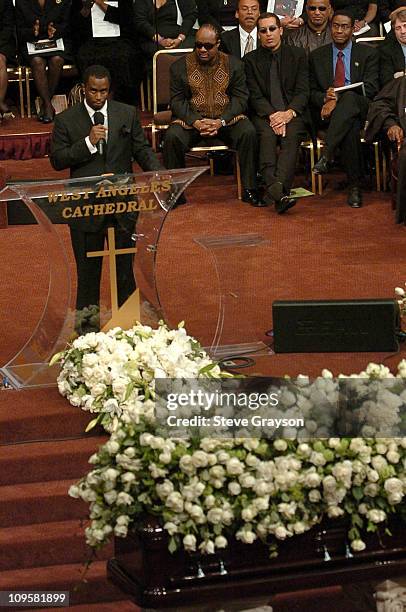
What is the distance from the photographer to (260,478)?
14.3 feet

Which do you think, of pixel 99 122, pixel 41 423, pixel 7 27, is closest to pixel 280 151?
pixel 7 27

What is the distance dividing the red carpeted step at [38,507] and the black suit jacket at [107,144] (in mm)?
2189

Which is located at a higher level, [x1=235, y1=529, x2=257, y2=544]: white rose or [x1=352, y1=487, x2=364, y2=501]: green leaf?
[x1=352, y1=487, x2=364, y2=501]: green leaf

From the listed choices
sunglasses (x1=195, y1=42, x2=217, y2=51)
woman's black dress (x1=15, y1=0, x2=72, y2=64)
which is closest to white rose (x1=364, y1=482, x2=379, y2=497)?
sunglasses (x1=195, y1=42, x2=217, y2=51)

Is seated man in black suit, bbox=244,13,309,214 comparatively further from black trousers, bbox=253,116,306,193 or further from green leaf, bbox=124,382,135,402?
green leaf, bbox=124,382,135,402

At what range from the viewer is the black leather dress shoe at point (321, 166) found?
10.9 meters

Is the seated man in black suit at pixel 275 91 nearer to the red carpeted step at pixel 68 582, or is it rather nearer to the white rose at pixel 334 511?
the red carpeted step at pixel 68 582

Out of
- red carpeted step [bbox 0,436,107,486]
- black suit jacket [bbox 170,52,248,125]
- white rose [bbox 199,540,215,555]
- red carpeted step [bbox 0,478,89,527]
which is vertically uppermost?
black suit jacket [bbox 170,52,248,125]

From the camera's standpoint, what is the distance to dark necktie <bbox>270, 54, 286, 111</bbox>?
1124 cm

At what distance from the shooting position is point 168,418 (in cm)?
444

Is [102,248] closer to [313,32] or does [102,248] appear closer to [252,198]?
[252,198]

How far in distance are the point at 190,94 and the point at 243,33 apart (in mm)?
933

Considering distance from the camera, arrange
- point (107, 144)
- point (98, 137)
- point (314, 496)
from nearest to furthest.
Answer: point (314, 496) → point (98, 137) → point (107, 144)

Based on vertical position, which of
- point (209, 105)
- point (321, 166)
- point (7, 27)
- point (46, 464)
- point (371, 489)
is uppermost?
point (7, 27)
